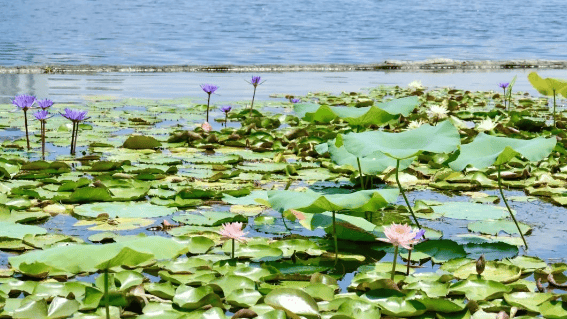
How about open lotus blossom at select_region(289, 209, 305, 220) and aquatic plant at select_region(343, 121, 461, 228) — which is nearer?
aquatic plant at select_region(343, 121, 461, 228)

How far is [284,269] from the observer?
175 centimetres

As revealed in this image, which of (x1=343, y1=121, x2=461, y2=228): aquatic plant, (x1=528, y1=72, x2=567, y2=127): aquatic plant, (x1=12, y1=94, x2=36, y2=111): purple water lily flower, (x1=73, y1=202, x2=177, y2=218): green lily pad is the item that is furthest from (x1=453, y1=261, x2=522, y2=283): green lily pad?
(x1=12, y1=94, x2=36, y2=111): purple water lily flower

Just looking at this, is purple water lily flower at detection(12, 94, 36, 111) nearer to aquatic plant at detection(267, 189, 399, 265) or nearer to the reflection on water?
aquatic plant at detection(267, 189, 399, 265)

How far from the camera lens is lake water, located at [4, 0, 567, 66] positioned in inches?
537

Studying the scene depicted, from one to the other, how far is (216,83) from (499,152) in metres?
6.27

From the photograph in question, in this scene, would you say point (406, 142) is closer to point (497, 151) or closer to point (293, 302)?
point (497, 151)

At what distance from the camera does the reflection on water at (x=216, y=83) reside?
6.58 m

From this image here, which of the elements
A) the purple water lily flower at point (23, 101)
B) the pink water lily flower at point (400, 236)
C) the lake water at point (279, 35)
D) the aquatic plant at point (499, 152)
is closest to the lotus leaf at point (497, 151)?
the aquatic plant at point (499, 152)

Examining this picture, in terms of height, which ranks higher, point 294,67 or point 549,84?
point 549,84

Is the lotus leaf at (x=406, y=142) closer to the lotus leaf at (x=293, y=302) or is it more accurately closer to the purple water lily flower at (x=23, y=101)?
the lotus leaf at (x=293, y=302)

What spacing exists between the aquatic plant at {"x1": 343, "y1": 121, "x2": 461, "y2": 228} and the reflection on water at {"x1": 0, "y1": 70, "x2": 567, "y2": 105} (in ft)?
12.9

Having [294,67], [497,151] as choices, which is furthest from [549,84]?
[294,67]

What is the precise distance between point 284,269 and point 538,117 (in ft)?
12.8

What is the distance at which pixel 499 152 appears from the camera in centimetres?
195
